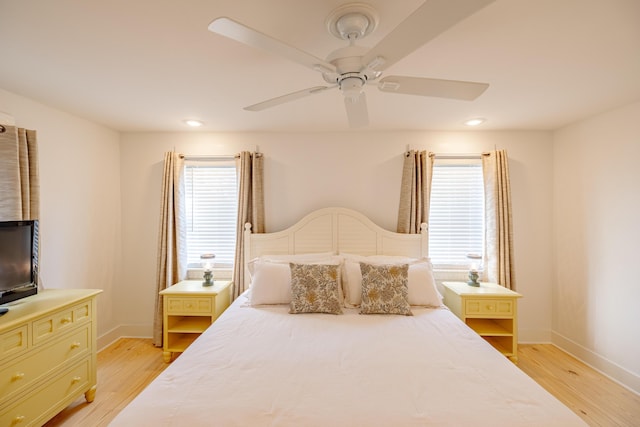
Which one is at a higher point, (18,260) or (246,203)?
(246,203)

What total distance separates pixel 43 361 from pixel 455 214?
3.76 m

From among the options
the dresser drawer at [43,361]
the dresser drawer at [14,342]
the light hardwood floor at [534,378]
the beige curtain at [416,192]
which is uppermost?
the beige curtain at [416,192]

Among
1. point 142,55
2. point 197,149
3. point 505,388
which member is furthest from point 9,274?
point 505,388

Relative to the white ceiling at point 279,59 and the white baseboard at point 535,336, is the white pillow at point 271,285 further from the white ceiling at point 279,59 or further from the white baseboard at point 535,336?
the white baseboard at point 535,336

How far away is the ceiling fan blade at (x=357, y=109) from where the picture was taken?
153cm

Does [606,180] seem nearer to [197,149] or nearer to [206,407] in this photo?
[206,407]

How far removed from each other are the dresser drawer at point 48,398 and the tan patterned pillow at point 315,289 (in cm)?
160

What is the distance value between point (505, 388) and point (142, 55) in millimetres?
2622

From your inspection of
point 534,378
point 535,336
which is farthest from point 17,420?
point 535,336

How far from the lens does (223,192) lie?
3273 mm

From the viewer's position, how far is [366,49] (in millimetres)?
1273

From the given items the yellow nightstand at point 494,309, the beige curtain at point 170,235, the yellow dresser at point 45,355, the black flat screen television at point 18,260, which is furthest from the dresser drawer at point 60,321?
the yellow nightstand at point 494,309

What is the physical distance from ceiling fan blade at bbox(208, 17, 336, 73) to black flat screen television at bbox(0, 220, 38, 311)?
6.57 feet

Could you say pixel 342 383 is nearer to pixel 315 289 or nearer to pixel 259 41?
pixel 315 289
